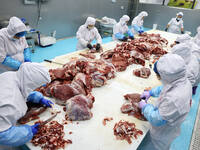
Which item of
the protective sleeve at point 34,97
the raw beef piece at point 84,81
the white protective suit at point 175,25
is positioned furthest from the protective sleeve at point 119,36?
the white protective suit at point 175,25

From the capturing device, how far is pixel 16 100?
1.58 m

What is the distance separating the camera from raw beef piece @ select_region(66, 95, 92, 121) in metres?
2.14

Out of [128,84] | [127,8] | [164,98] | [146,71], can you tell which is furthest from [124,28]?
[127,8]

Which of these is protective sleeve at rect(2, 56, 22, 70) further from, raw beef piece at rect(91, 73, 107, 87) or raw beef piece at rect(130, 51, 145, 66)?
raw beef piece at rect(130, 51, 145, 66)

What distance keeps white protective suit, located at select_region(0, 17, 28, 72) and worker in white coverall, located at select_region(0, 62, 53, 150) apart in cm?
181

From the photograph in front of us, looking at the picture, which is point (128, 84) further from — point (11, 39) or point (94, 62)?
point (11, 39)

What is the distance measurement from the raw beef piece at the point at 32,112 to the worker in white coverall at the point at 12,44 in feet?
5.19

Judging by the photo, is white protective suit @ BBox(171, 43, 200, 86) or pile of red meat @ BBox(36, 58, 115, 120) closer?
pile of red meat @ BBox(36, 58, 115, 120)

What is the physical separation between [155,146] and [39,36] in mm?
7057

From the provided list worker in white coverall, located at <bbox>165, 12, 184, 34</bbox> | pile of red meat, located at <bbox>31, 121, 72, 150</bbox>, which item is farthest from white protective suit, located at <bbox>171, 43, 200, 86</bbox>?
worker in white coverall, located at <bbox>165, 12, 184, 34</bbox>

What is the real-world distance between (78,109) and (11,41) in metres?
2.39

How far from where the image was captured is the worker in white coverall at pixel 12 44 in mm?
3104

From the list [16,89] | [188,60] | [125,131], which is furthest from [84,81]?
[188,60]

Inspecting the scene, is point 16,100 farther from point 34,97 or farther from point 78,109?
point 78,109
